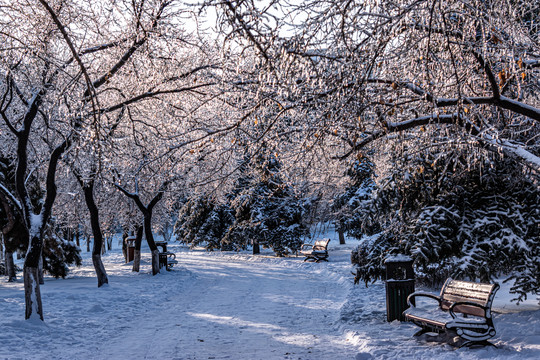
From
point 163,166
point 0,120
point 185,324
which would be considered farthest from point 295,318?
point 0,120

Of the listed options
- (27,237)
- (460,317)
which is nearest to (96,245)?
(27,237)

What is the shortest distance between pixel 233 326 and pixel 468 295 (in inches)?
175

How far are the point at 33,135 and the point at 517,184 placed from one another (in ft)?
48.1

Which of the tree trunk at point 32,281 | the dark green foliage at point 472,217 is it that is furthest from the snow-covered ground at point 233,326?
the dark green foliage at point 472,217

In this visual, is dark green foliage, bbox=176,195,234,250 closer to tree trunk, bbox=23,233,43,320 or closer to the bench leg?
tree trunk, bbox=23,233,43,320

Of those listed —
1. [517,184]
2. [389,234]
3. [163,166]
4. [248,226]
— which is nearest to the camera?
[163,166]

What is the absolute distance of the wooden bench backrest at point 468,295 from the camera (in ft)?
21.9

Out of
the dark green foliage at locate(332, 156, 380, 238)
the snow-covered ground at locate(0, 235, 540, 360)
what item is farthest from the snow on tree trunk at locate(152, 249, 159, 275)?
the dark green foliage at locate(332, 156, 380, 238)

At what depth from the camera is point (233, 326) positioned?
903 cm

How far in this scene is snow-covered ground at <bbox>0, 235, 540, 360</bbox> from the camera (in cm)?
694

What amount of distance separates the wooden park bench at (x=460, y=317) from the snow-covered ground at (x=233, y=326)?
20cm

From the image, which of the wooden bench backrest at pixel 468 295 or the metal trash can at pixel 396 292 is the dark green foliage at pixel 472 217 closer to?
the metal trash can at pixel 396 292

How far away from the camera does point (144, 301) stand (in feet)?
41.3

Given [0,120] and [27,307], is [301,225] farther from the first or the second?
[27,307]
